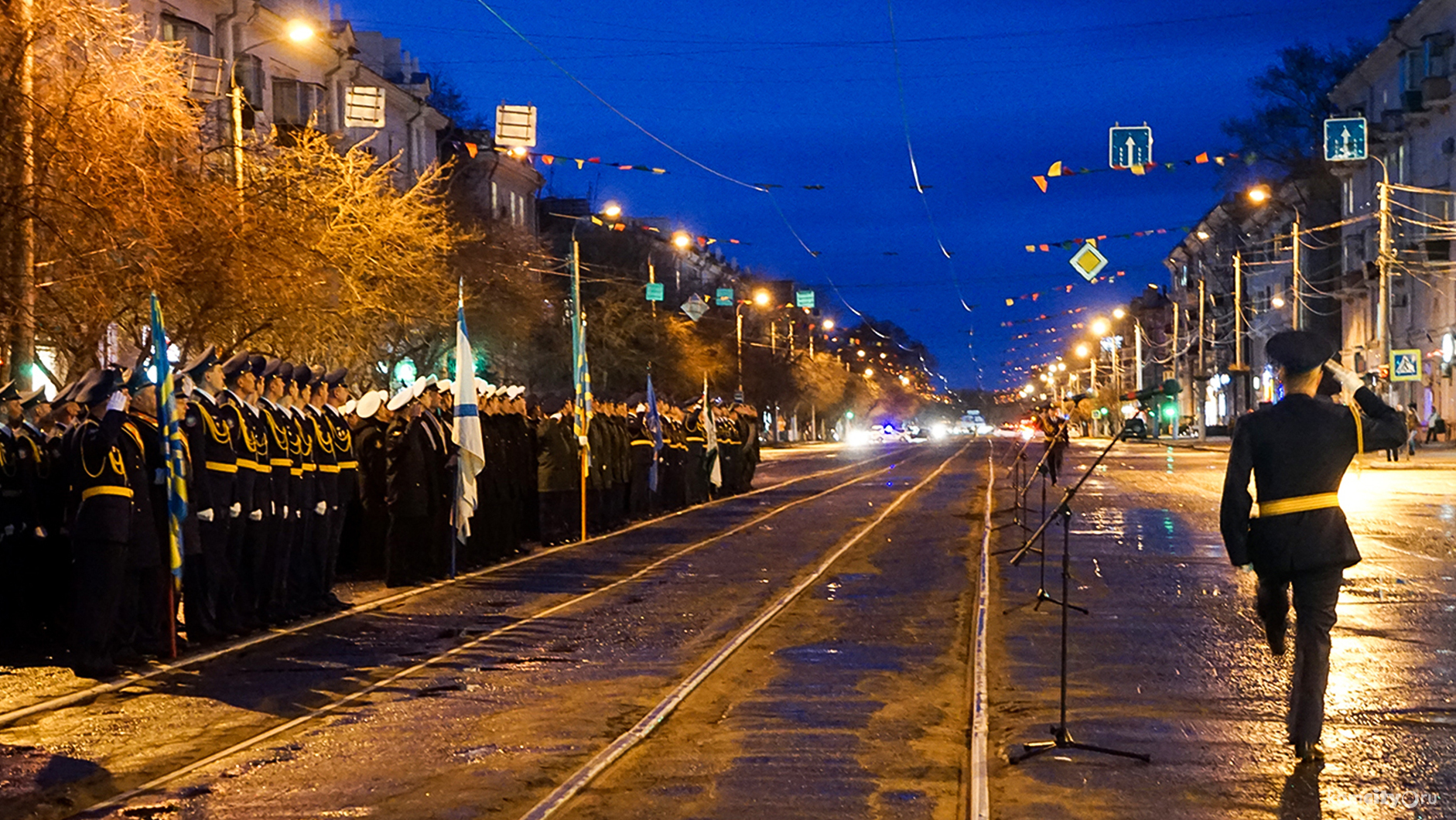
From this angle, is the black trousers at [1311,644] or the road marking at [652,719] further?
the black trousers at [1311,644]

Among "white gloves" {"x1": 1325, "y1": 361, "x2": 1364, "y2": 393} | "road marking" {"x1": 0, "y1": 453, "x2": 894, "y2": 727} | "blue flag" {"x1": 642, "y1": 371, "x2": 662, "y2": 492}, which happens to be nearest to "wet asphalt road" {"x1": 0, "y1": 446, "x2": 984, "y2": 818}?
"road marking" {"x1": 0, "y1": 453, "x2": 894, "y2": 727}

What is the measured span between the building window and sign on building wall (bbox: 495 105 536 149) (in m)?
10.1

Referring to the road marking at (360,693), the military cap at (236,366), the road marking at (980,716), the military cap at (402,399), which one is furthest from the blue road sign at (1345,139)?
the military cap at (236,366)

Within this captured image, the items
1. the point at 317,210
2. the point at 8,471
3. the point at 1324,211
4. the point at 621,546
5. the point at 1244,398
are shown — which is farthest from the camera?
the point at 1244,398

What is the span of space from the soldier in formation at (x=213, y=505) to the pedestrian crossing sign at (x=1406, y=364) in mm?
31432

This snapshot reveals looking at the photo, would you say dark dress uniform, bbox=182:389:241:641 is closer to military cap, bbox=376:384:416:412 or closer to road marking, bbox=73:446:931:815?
road marking, bbox=73:446:931:815

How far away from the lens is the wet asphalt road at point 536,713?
771 centimetres

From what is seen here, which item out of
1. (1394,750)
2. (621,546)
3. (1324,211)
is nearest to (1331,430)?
(1394,750)

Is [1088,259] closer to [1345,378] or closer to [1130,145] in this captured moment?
[1130,145]

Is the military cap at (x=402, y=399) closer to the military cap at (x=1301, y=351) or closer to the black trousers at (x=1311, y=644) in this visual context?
the military cap at (x=1301, y=351)

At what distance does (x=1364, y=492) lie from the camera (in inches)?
1307

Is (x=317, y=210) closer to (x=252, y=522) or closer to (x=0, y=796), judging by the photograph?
(x=252, y=522)

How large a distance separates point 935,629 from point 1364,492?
2248 cm

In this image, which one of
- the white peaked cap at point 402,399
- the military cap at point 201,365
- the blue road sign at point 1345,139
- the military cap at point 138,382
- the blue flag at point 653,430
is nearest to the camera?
the military cap at point 138,382
